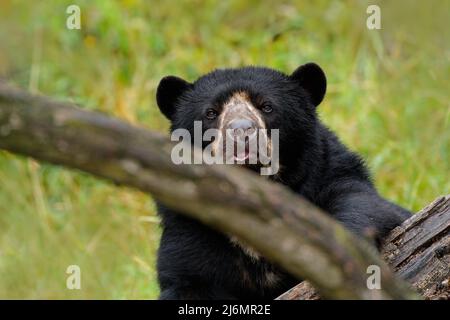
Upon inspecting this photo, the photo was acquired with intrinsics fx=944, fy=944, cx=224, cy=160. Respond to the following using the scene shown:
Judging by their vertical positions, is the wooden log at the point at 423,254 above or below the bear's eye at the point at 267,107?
below

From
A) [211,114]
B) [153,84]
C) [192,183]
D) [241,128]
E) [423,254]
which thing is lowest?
[192,183]

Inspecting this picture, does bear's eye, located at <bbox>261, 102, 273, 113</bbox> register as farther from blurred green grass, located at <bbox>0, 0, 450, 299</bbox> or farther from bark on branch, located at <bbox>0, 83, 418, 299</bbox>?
bark on branch, located at <bbox>0, 83, 418, 299</bbox>

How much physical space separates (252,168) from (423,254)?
106 centimetres

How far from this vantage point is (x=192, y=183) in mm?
2836

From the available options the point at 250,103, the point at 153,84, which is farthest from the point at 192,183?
the point at 153,84

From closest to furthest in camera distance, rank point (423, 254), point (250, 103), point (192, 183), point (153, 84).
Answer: point (192, 183)
point (423, 254)
point (250, 103)
point (153, 84)

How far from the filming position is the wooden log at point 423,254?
450cm

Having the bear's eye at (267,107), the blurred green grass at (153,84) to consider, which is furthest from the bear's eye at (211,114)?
the blurred green grass at (153,84)

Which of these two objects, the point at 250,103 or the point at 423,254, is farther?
the point at 250,103

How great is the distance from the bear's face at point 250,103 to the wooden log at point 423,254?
900 mm

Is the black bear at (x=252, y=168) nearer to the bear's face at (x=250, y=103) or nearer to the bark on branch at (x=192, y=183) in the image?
the bear's face at (x=250, y=103)

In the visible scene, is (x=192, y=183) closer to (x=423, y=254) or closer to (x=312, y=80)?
(x=423, y=254)

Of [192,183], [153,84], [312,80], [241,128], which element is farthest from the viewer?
[153,84]
